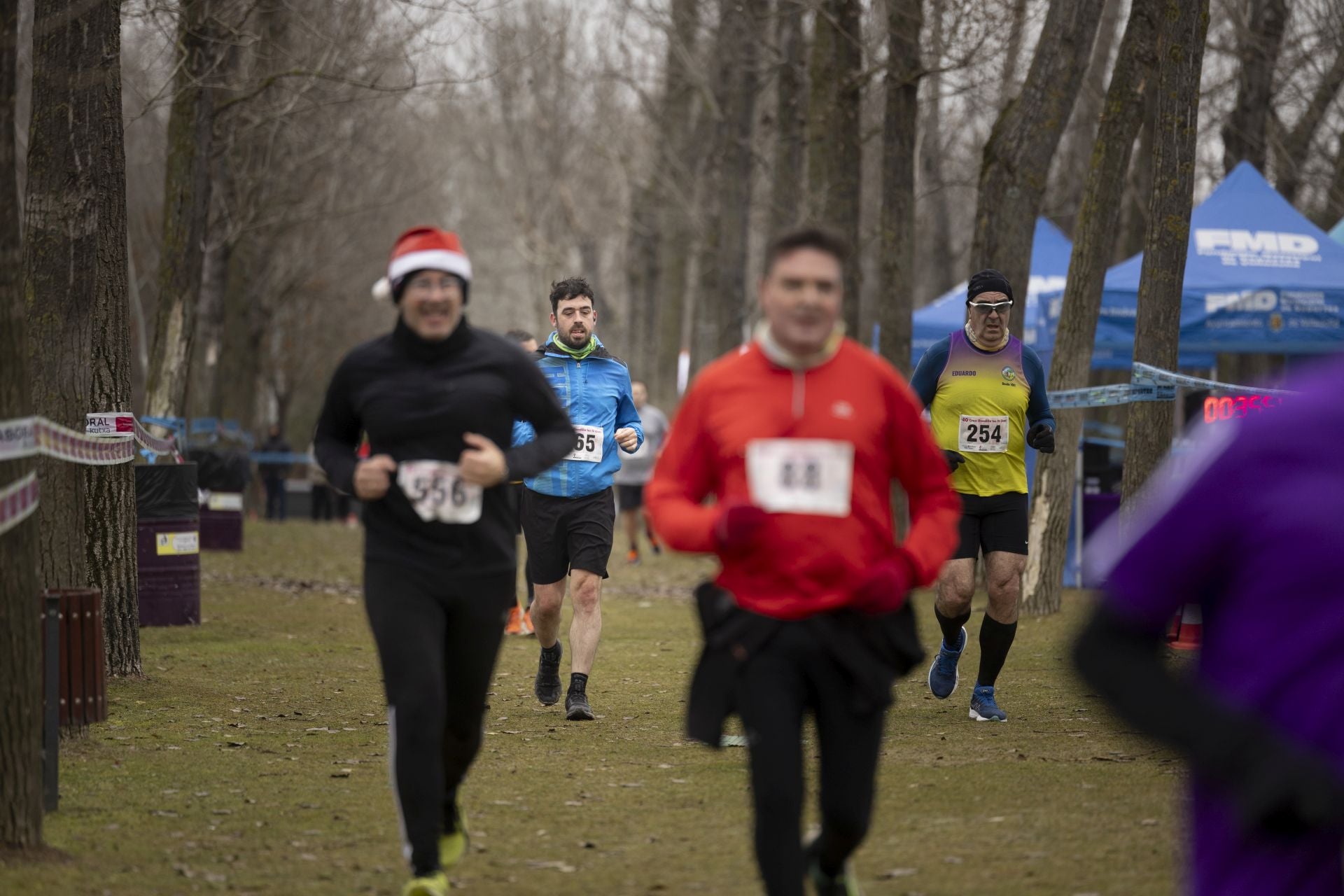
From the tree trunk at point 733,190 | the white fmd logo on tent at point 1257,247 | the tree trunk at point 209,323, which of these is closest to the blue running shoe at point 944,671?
the white fmd logo on tent at point 1257,247

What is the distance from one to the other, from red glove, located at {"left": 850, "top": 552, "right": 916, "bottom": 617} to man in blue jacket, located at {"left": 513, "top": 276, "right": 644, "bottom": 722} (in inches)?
197

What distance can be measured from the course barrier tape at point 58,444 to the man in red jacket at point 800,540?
2.89 m

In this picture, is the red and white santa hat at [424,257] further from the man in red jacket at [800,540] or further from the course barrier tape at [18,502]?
the course barrier tape at [18,502]

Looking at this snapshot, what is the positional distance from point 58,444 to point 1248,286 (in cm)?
1371

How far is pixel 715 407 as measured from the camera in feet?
16.1

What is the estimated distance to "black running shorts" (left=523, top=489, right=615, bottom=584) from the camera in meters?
9.80

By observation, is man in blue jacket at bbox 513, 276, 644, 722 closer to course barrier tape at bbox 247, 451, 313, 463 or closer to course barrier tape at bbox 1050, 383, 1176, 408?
course barrier tape at bbox 1050, 383, 1176, 408

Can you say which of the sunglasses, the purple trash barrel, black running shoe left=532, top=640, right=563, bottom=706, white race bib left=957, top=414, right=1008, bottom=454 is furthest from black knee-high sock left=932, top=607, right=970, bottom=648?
the purple trash barrel

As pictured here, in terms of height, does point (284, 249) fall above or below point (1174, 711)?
above

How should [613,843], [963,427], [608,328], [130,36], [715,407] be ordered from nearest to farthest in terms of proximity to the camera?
[715,407], [613,843], [963,427], [130,36], [608,328]

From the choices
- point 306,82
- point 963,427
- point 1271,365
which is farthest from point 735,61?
point 963,427

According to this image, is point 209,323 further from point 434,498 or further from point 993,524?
point 434,498

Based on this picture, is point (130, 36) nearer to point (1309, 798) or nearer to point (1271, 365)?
point (1271, 365)

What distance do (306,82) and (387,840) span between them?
15485 millimetres
